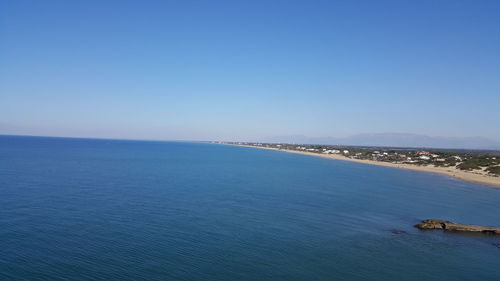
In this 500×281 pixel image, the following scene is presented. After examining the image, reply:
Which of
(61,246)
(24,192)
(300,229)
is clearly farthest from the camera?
(24,192)

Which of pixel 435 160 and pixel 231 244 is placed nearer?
pixel 231 244

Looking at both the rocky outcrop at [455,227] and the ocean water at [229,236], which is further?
the rocky outcrop at [455,227]

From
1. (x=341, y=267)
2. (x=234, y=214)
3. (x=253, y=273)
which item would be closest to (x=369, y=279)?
(x=341, y=267)

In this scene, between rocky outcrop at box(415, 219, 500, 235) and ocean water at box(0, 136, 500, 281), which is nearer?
ocean water at box(0, 136, 500, 281)

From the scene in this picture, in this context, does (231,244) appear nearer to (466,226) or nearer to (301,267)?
(301,267)

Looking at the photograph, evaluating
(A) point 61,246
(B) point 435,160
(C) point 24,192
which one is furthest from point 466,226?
(B) point 435,160

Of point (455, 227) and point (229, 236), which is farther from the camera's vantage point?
point (455, 227)

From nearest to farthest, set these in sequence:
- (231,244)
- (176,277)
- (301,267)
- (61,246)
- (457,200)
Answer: (176,277) < (301,267) < (61,246) < (231,244) < (457,200)
